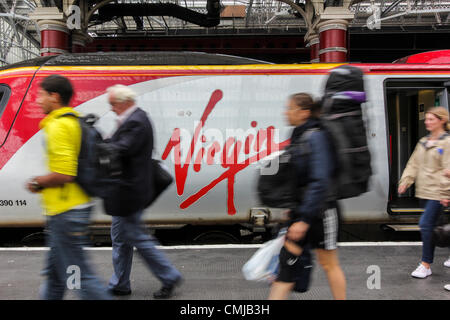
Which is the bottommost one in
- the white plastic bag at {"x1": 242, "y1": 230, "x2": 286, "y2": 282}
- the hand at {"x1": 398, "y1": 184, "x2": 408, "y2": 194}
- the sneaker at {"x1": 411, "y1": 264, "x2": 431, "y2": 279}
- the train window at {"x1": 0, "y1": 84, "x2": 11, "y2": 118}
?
the sneaker at {"x1": 411, "y1": 264, "x2": 431, "y2": 279}

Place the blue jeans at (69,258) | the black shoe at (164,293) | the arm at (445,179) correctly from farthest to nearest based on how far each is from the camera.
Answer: the arm at (445,179), the black shoe at (164,293), the blue jeans at (69,258)

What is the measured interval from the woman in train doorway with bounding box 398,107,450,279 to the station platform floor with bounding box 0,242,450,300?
0.38 metres

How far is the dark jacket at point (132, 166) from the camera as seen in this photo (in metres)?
3.13

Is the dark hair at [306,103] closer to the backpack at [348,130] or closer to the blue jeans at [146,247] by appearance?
the backpack at [348,130]

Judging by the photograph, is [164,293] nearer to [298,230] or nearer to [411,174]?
[298,230]

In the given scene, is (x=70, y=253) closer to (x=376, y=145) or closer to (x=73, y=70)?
(x=73, y=70)

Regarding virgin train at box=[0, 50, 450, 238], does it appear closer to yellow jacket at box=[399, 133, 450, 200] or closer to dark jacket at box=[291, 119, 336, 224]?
yellow jacket at box=[399, 133, 450, 200]

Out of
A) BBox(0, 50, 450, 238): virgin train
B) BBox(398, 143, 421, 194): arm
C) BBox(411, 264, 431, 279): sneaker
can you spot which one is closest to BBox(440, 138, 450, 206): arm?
BBox(398, 143, 421, 194): arm

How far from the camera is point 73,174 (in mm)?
2484

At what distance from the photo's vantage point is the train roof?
5539 mm

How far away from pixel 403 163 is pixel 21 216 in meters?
6.99

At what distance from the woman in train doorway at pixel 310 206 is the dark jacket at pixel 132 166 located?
1.23 m

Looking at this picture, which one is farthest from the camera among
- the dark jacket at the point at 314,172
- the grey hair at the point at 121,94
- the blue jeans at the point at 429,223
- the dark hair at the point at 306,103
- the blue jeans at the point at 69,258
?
the blue jeans at the point at 429,223

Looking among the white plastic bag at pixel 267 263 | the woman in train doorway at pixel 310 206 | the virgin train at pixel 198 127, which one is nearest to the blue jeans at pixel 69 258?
the white plastic bag at pixel 267 263
